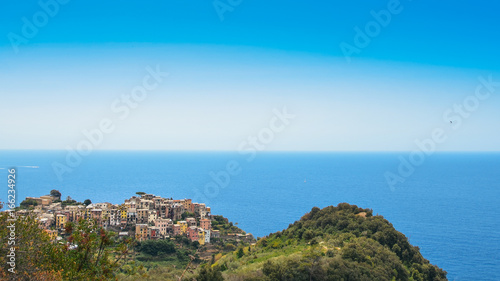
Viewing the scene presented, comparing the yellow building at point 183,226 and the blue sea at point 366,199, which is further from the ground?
the blue sea at point 366,199

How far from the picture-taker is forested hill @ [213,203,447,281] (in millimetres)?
18531

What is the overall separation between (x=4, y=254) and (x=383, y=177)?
112557 mm

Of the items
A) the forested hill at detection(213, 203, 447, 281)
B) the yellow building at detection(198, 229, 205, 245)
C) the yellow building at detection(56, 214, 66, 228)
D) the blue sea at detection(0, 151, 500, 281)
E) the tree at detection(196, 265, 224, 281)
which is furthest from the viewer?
the blue sea at detection(0, 151, 500, 281)

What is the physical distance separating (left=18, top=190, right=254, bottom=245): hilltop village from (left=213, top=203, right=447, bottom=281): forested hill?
975cm

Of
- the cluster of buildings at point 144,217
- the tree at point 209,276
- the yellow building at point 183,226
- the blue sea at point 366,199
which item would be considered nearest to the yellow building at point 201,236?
the cluster of buildings at point 144,217

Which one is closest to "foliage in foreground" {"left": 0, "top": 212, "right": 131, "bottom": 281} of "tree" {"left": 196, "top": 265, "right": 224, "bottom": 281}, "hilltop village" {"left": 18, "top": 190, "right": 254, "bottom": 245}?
"tree" {"left": 196, "top": 265, "right": 224, "bottom": 281}

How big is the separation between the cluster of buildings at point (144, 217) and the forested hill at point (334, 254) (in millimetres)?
9807

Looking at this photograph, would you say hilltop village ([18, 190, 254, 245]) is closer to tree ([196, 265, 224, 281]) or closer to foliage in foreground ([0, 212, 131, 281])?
tree ([196, 265, 224, 281])

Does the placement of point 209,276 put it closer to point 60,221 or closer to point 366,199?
point 60,221

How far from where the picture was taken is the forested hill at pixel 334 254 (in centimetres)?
1853

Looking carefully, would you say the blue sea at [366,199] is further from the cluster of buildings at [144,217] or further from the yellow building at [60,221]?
the cluster of buildings at [144,217]

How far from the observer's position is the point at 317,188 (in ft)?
299

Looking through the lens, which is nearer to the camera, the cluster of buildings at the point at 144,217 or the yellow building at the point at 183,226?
the cluster of buildings at the point at 144,217

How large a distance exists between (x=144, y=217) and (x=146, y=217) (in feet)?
0.64
